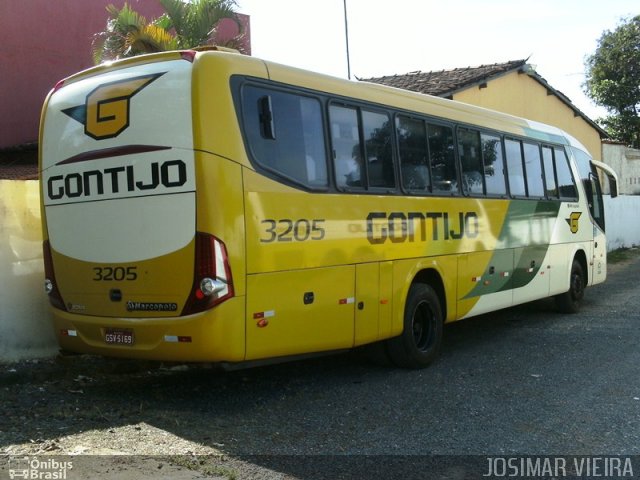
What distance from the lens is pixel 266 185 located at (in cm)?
590

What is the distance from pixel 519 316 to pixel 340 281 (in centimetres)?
608

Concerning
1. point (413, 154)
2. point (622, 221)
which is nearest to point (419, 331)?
point (413, 154)

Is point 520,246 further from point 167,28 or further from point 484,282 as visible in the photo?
point 167,28

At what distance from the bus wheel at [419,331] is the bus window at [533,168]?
130 inches

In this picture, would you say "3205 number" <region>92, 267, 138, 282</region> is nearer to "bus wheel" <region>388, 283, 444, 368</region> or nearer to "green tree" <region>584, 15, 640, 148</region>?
"bus wheel" <region>388, 283, 444, 368</region>

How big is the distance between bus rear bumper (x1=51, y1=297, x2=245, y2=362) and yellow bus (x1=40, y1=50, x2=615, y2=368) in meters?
0.01

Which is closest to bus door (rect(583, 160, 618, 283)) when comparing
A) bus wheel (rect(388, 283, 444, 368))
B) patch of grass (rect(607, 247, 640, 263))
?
bus wheel (rect(388, 283, 444, 368))

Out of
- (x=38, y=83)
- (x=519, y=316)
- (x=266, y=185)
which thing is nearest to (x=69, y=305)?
(x=266, y=185)

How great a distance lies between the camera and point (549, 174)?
11039mm

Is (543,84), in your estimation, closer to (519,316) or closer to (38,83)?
(519,316)

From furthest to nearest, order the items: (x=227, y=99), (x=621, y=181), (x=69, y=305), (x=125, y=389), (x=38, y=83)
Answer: (x=621, y=181) → (x=38, y=83) → (x=125, y=389) → (x=69, y=305) → (x=227, y=99)

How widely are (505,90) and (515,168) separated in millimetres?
12711

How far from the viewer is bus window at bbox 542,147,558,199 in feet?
35.8

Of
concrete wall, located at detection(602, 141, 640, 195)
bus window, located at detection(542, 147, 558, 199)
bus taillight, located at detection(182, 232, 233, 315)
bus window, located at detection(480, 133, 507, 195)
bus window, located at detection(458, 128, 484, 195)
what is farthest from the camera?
concrete wall, located at detection(602, 141, 640, 195)
